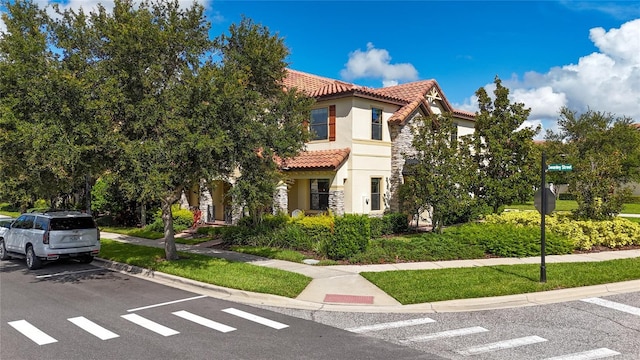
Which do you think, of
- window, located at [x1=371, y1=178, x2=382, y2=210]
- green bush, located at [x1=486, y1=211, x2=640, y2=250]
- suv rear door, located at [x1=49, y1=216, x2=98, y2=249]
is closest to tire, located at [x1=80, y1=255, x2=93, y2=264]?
suv rear door, located at [x1=49, y1=216, x2=98, y2=249]

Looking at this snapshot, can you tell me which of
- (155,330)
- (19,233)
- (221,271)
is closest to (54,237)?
(19,233)

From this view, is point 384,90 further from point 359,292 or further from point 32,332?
Result: point 32,332

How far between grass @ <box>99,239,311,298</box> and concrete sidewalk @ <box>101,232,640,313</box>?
0.79 ft

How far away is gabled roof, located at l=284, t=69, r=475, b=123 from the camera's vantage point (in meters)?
20.4

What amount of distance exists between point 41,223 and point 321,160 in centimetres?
1097

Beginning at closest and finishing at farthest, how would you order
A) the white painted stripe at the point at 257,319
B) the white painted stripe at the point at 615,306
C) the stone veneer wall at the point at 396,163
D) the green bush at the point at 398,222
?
1. the white painted stripe at the point at 257,319
2. the white painted stripe at the point at 615,306
3. the green bush at the point at 398,222
4. the stone veneer wall at the point at 396,163

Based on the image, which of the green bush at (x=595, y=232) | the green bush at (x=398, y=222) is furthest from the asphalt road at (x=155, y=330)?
the green bush at (x=595, y=232)

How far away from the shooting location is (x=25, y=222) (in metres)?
15.0

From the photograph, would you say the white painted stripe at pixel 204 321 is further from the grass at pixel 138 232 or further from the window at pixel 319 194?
the grass at pixel 138 232

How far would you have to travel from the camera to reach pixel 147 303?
31.9 feet

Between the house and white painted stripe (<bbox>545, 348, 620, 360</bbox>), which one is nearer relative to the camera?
white painted stripe (<bbox>545, 348, 620, 360</bbox>)

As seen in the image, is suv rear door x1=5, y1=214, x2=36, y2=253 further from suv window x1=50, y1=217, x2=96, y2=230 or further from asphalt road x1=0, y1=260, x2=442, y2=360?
asphalt road x1=0, y1=260, x2=442, y2=360

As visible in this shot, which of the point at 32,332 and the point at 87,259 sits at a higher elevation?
the point at 87,259

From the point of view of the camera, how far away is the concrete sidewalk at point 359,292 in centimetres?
927
